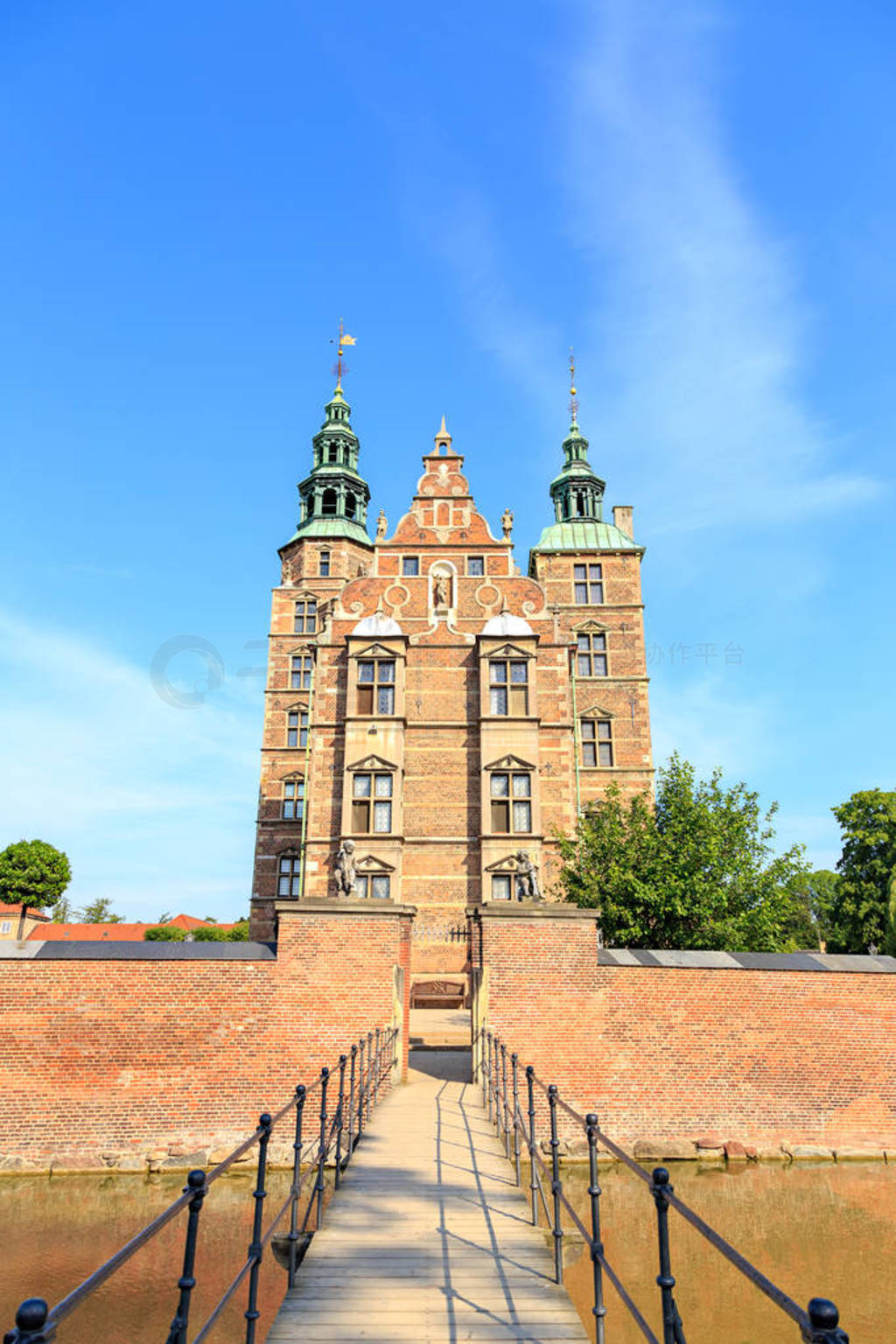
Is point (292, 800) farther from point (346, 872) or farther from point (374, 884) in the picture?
point (346, 872)

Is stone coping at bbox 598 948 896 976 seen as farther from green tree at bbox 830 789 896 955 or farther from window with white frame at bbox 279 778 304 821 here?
green tree at bbox 830 789 896 955

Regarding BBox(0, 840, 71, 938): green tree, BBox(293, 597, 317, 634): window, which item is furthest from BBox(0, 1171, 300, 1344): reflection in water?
BBox(0, 840, 71, 938): green tree

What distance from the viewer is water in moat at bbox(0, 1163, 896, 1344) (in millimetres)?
8570

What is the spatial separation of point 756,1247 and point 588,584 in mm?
25783

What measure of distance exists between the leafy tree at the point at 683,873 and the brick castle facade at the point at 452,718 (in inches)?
72.6

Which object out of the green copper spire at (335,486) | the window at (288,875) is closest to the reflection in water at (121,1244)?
the window at (288,875)

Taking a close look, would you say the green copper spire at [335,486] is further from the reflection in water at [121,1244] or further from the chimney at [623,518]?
the reflection in water at [121,1244]

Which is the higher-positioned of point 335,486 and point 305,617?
point 335,486

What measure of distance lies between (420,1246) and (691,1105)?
28.6 feet

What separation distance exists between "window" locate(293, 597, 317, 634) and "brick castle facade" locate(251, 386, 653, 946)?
9444 millimetres

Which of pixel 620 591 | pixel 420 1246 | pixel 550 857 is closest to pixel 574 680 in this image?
pixel 620 591

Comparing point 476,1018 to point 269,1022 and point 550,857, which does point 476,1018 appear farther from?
point 550,857

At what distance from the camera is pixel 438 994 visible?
23.3m

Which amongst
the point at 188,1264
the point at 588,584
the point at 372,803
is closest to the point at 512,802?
the point at 372,803
